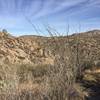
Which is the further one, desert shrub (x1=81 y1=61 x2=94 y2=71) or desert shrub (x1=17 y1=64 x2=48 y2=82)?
desert shrub (x1=81 y1=61 x2=94 y2=71)

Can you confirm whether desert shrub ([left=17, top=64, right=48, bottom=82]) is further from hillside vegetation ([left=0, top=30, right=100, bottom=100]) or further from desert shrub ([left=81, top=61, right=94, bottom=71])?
desert shrub ([left=81, top=61, right=94, bottom=71])

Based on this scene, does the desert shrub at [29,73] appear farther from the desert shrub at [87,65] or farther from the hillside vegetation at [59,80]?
the desert shrub at [87,65]

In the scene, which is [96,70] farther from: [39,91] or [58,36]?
[39,91]

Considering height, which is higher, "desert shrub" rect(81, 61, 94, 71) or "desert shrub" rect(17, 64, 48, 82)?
"desert shrub" rect(81, 61, 94, 71)

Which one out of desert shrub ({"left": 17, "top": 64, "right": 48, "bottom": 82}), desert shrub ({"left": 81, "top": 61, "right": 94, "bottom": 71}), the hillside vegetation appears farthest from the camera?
desert shrub ({"left": 81, "top": 61, "right": 94, "bottom": 71})

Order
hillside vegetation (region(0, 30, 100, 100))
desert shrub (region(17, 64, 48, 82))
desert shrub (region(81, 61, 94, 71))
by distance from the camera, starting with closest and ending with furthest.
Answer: hillside vegetation (region(0, 30, 100, 100)), desert shrub (region(17, 64, 48, 82)), desert shrub (region(81, 61, 94, 71))

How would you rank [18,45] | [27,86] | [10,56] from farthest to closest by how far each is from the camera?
[18,45]
[10,56]
[27,86]

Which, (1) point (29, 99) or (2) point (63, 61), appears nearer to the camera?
(1) point (29, 99)

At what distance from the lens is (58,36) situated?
29.8 feet

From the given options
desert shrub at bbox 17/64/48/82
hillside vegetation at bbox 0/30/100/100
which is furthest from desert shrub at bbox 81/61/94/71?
desert shrub at bbox 17/64/48/82

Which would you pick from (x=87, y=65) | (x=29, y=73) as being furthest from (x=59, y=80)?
(x=87, y=65)

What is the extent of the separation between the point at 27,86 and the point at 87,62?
14.4ft

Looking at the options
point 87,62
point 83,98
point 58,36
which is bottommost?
point 83,98

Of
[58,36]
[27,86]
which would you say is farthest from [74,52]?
[27,86]
